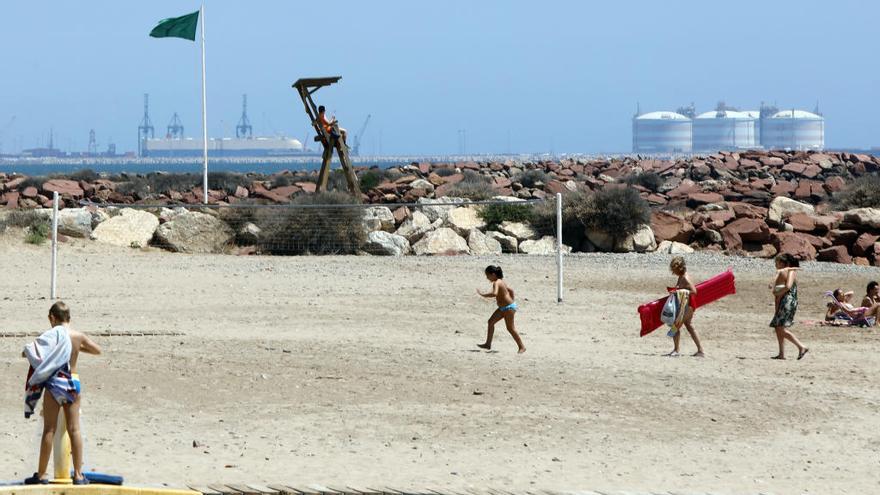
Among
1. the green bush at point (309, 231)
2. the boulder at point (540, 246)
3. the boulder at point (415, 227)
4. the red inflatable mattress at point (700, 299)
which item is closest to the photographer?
the red inflatable mattress at point (700, 299)

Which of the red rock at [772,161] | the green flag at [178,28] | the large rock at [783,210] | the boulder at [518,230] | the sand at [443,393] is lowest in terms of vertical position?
the sand at [443,393]

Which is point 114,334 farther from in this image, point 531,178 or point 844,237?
point 531,178

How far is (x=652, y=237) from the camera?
3014cm

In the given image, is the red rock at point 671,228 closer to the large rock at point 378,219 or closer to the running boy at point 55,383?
the large rock at point 378,219

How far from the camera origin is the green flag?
37.8 meters

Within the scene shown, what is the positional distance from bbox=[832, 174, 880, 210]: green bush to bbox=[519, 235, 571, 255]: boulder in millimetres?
8502

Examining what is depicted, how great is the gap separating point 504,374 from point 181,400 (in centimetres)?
308

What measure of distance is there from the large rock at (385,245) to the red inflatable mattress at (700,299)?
495 inches

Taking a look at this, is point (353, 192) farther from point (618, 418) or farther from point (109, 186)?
point (618, 418)

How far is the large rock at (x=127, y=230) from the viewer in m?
28.9

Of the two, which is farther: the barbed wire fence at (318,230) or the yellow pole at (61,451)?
the barbed wire fence at (318,230)

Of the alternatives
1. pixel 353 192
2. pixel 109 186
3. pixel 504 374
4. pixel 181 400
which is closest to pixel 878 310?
pixel 504 374

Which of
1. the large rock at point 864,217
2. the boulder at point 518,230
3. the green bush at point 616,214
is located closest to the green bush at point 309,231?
the boulder at point 518,230

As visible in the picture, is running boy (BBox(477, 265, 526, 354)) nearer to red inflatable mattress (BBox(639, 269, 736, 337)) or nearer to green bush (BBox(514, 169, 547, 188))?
red inflatable mattress (BBox(639, 269, 736, 337))
